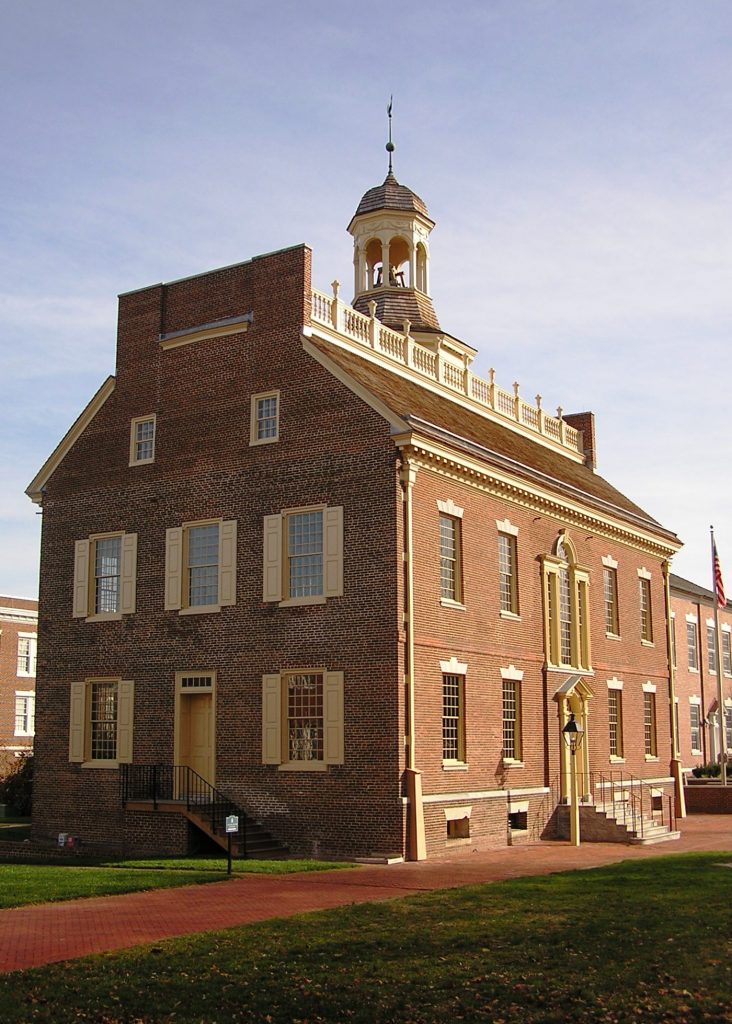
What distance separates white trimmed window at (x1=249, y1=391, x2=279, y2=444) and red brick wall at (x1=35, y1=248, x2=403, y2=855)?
180mm

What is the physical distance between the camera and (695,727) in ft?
188

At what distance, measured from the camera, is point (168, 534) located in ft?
90.4

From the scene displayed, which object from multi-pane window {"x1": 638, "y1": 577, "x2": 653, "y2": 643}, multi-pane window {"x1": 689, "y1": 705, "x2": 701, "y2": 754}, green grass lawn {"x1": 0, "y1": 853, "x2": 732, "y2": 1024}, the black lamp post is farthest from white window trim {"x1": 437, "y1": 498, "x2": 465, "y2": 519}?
multi-pane window {"x1": 689, "y1": 705, "x2": 701, "y2": 754}

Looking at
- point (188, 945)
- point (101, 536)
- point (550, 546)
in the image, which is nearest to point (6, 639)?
point (101, 536)

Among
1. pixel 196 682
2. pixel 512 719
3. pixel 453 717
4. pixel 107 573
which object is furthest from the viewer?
pixel 107 573

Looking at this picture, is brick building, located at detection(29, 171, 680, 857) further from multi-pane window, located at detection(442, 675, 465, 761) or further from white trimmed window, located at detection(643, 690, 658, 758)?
white trimmed window, located at detection(643, 690, 658, 758)

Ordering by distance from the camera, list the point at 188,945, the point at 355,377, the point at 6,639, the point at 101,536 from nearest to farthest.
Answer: the point at 188,945
the point at 355,377
the point at 101,536
the point at 6,639

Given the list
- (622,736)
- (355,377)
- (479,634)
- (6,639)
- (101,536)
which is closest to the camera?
(355,377)

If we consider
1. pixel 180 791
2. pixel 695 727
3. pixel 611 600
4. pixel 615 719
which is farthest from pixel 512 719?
pixel 695 727

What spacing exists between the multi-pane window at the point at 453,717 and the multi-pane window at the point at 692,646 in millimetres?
34380

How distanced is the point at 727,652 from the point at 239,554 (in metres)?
42.4

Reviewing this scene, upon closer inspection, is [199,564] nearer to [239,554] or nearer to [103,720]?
[239,554]

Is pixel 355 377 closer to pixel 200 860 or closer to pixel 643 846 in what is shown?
pixel 200 860

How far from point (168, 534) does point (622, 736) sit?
1432cm
